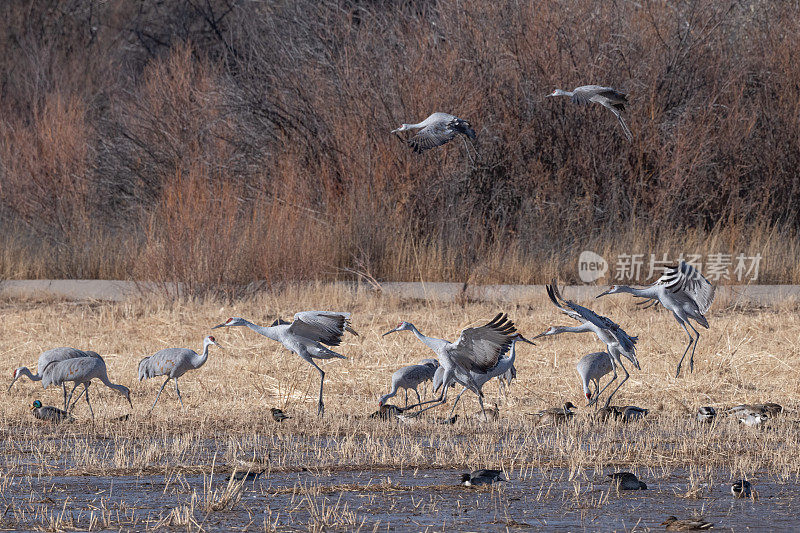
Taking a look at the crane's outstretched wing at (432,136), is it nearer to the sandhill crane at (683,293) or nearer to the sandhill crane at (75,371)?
the sandhill crane at (683,293)

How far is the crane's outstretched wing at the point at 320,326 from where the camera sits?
8.35 meters

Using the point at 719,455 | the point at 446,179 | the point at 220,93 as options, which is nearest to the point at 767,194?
the point at 446,179

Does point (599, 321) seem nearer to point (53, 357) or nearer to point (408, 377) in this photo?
point (408, 377)

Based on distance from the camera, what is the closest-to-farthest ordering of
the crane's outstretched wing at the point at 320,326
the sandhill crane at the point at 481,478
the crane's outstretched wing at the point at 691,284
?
the sandhill crane at the point at 481,478, the crane's outstretched wing at the point at 320,326, the crane's outstretched wing at the point at 691,284

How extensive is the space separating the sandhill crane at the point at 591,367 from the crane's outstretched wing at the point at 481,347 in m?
0.99

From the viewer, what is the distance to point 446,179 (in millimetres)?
18078

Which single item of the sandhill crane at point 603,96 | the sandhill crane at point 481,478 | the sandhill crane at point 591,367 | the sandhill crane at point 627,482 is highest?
the sandhill crane at point 603,96

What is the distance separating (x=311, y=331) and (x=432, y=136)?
3.38 m

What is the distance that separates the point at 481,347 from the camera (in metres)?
7.83

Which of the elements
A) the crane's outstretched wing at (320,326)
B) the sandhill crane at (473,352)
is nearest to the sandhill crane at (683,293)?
the sandhill crane at (473,352)

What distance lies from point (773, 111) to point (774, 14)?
2420 mm

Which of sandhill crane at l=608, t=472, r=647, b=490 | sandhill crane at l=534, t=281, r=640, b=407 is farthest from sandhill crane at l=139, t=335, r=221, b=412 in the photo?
sandhill crane at l=608, t=472, r=647, b=490

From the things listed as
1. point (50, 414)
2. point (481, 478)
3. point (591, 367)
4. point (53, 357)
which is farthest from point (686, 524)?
point (53, 357)

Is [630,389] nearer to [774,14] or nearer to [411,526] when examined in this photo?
[411,526]
